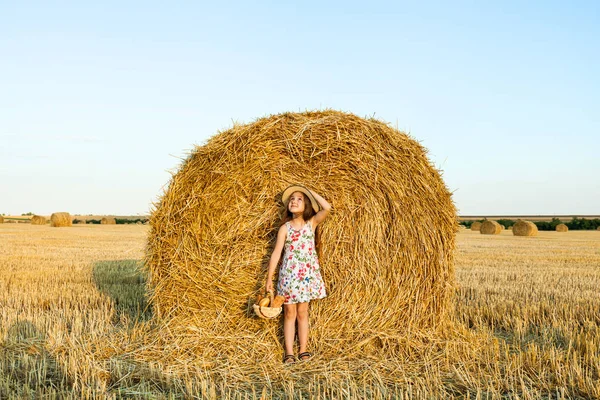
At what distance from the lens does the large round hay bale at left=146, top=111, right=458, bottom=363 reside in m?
5.11

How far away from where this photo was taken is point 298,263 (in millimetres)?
4867

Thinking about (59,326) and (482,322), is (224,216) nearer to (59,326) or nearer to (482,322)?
(59,326)

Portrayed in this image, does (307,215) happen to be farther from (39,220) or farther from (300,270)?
(39,220)

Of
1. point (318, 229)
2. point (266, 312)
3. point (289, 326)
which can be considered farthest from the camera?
point (318, 229)

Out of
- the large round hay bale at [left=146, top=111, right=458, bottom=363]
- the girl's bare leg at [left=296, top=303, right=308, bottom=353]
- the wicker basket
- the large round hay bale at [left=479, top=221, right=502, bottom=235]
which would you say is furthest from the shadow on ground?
the large round hay bale at [left=479, top=221, right=502, bottom=235]

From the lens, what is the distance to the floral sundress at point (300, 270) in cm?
481

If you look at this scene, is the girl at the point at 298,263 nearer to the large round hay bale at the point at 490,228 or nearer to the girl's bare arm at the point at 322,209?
the girl's bare arm at the point at 322,209

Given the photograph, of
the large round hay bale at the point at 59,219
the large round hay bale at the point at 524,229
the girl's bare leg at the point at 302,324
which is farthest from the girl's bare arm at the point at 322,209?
the large round hay bale at the point at 59,219

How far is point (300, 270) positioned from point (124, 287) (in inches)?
162

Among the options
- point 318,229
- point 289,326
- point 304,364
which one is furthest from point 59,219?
point 304,364

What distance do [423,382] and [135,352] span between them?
7.62ft

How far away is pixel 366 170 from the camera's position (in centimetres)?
516

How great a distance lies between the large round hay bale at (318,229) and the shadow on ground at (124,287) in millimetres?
613

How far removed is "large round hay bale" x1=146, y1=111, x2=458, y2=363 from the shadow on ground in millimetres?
613
